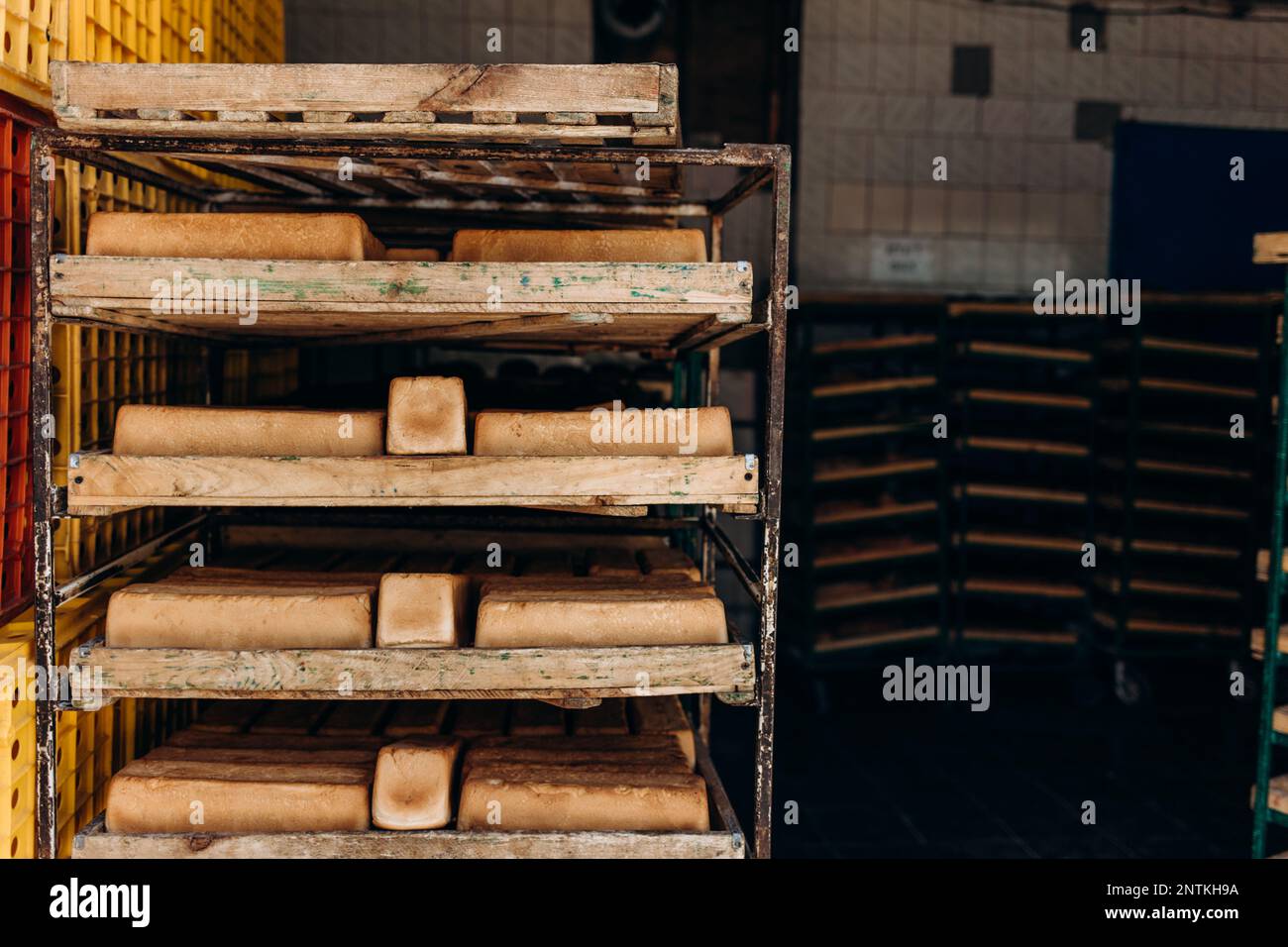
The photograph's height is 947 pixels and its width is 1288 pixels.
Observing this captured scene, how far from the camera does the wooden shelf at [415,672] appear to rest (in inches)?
119

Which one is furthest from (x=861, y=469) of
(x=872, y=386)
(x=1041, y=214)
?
(x=1041, y=214)

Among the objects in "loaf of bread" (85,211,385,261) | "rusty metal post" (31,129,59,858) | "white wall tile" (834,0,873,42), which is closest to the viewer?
"rusty metal post" (31,129,59,858)

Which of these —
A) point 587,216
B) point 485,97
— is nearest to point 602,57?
point 587,216

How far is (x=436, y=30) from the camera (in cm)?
706

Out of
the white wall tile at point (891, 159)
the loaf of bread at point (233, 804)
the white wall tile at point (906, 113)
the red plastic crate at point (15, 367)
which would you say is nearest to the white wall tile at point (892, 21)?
the white wall tile at point (906, 113)

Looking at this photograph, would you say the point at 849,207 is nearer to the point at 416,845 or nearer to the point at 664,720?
the point at 664,720

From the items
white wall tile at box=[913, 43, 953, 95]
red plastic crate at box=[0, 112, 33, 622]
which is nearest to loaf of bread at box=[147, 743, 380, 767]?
red plastic crate at box=[0, 112, 33, 622]

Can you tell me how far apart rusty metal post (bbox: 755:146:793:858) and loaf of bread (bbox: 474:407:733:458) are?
0.51 feet

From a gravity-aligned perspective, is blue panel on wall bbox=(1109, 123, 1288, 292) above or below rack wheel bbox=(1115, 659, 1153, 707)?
above

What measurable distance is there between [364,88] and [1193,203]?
6592mm

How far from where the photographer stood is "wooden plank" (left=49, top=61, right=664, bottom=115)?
2848mm

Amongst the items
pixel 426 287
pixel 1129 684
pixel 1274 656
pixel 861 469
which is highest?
pixel 426 287

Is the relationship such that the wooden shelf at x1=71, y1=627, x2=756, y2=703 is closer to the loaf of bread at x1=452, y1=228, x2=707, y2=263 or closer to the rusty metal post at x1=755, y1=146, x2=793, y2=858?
the rusty metal post at x1=755, y1=146, x2=793, y2=858

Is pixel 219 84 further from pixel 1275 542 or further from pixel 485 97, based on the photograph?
pixel 1275 542
